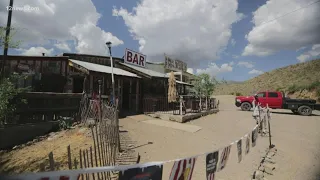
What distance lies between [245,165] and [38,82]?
563 inches

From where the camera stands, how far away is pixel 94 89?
42.2 feet

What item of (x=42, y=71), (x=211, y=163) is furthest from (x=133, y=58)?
(x=211, y=163)

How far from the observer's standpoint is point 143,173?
2.33 m

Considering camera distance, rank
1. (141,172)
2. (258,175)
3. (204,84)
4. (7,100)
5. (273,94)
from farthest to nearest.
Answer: (204,84)
(273,94)
(7,100)
(258,175)
(141,172)

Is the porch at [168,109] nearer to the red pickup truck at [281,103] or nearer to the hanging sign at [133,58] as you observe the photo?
the hanging sign at [133,58]

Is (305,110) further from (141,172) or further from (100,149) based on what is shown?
(141,172)

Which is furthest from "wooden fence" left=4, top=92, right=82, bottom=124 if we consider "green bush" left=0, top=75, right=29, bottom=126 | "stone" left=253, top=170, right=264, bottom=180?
"stone" left=253, top=170, right=264, bottom=180

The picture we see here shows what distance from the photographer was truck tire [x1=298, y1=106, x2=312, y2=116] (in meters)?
17.0

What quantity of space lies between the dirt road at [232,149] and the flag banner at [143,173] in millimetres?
2737

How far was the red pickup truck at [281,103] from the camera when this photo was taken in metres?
17.1

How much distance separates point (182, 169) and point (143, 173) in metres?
0.76

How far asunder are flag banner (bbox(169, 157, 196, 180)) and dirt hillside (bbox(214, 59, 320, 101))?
3111 cm

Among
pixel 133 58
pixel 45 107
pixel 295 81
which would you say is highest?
pixel 295 81

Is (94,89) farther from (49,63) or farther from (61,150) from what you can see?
(61,150)
